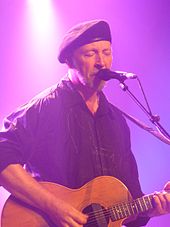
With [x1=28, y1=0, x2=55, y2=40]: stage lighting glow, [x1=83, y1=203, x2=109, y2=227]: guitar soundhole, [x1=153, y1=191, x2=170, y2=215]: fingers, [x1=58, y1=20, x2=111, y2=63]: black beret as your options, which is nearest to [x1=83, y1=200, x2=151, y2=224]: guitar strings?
[x1=83, y1=203, x2=109, y2=227]: guitar soundhole

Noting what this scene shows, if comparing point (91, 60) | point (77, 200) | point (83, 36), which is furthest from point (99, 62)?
point (77, 200)

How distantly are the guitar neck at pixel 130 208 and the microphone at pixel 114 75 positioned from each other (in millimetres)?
648

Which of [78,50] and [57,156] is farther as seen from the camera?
[78,50]

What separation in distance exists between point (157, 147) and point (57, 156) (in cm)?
137

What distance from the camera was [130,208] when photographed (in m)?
2.27

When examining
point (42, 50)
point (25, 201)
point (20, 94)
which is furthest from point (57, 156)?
point (42, 50)

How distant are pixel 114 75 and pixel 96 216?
0.73 meters

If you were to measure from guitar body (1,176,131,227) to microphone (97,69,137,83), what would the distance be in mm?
527

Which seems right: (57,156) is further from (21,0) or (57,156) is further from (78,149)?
(21,0)

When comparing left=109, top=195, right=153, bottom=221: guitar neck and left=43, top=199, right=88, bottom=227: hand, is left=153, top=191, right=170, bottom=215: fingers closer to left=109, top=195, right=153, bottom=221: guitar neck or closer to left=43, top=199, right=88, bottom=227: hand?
left=109, top=195, right=153, bottom=221: guitar neck

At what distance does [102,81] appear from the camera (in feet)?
8.07

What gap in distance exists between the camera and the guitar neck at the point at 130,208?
7.23 ft

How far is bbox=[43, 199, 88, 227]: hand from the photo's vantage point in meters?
2.04

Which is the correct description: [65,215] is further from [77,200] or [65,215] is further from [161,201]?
[161,201]
